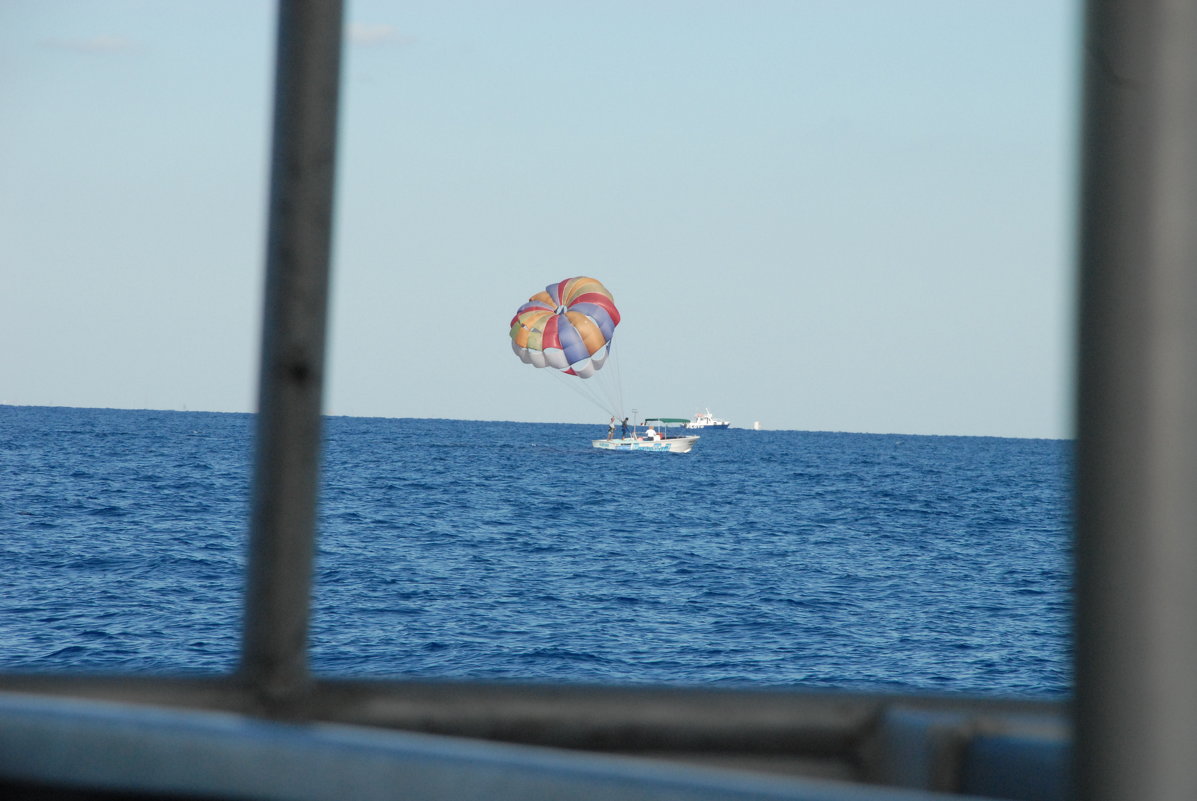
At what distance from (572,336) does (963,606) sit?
9.56 m

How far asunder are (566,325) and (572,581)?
5.37 meters

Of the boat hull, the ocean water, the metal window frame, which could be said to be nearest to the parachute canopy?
the ocean water

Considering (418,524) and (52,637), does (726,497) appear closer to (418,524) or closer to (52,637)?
(418,524)

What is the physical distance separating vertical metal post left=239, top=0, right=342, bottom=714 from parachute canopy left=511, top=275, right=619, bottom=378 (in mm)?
24696

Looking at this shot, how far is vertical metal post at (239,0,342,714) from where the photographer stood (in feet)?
4.37

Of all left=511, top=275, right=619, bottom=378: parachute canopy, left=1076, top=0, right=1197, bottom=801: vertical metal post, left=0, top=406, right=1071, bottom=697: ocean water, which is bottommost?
left=0, top=406, right=1071, bottom=697: ocean water

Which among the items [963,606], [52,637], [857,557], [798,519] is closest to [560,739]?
[52,637]

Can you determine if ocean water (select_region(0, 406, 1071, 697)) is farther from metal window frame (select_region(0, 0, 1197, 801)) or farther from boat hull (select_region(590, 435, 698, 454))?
boat hull (select_region(590, 435, 698, 454))

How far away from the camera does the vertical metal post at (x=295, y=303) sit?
4.37 feet

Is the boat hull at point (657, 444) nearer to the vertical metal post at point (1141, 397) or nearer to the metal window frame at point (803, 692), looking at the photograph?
the metal window frame at point (803, 692)

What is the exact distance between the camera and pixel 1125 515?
0.78 meters

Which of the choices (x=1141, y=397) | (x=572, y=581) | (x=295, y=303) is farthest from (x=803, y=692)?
(x=572, y=581)

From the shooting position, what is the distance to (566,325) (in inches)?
1035

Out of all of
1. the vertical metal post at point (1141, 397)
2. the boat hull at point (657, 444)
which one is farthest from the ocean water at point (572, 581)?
the boat hull at point (657, 444)
